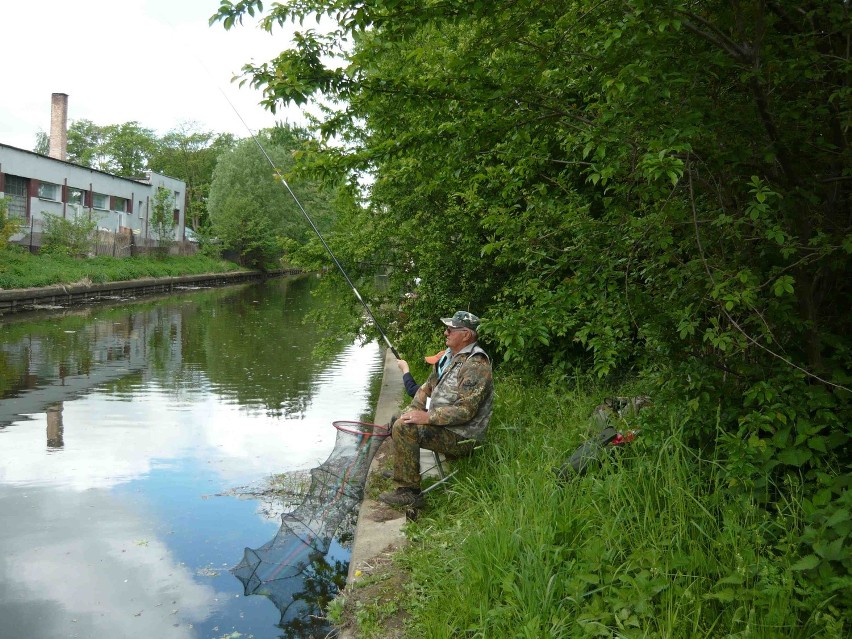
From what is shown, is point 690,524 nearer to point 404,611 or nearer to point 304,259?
point 404,611

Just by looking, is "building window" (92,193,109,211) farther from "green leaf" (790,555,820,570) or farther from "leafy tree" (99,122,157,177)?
"green leaf" (790,555,820,570)

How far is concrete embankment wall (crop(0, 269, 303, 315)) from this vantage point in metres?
25.9

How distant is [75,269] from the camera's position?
1332 inches

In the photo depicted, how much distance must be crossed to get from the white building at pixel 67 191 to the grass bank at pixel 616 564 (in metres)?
34.0

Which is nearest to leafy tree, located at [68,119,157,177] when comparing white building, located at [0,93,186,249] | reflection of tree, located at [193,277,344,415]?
white building, located at [0,93,186,249]

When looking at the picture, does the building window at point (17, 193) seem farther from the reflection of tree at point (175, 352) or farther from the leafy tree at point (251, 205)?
the leafy tree at point (251, 205)

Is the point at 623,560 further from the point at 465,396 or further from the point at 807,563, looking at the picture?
the point at 465,396

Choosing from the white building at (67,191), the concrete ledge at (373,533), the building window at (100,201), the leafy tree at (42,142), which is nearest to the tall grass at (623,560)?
the concrete ledge at (373,533)

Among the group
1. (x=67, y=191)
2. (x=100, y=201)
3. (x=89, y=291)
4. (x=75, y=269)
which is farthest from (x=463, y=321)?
(x=100, y=201)

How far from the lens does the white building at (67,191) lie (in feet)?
135

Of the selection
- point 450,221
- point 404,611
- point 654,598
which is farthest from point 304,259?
point 654,598

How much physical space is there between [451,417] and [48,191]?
4531 cm

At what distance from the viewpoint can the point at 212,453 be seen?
884 centimetres

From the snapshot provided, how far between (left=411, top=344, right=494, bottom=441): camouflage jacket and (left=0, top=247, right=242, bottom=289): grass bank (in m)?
24.8
